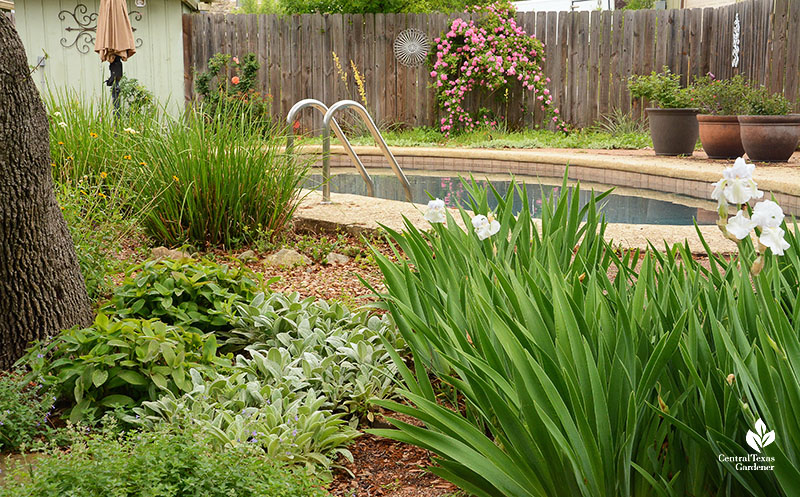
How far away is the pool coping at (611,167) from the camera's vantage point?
19.5ft

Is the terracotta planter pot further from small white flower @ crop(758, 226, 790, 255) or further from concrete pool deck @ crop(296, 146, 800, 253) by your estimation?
small white flower @ crop(758, 226, 790, 255)

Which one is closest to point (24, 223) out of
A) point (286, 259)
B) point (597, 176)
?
point (286, 259)

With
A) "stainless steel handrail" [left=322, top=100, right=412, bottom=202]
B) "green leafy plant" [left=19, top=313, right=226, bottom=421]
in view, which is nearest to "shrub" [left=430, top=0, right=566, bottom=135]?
"stainless steel handrail" [left=322, top=100, right=412, bottom=202]

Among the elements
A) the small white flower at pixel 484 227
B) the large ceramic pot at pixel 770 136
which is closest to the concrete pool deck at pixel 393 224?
the small white flower at pixel 484 227

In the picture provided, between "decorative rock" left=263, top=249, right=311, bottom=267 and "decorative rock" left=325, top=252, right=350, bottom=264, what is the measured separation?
0.30 feet

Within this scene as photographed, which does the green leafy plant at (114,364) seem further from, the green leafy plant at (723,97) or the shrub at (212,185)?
the green leafy plant at (723,97)

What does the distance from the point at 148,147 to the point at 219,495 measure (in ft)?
7.89

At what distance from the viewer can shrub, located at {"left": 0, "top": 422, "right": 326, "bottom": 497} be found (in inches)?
52.6

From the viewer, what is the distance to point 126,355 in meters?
1.92

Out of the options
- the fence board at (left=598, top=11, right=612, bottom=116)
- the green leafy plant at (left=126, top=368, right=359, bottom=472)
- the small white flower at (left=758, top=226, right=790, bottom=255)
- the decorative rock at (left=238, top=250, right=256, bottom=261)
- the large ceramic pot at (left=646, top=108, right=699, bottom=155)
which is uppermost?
the fence board at (left=598, top=11, right=612, bottom=116)

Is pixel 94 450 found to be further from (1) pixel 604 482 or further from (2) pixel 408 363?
(2) pixel 408 363

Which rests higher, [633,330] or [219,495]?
[633,330]

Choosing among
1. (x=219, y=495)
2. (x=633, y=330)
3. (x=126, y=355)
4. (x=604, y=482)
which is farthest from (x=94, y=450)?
(x=633, y=330)

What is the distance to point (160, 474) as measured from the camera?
137cm
